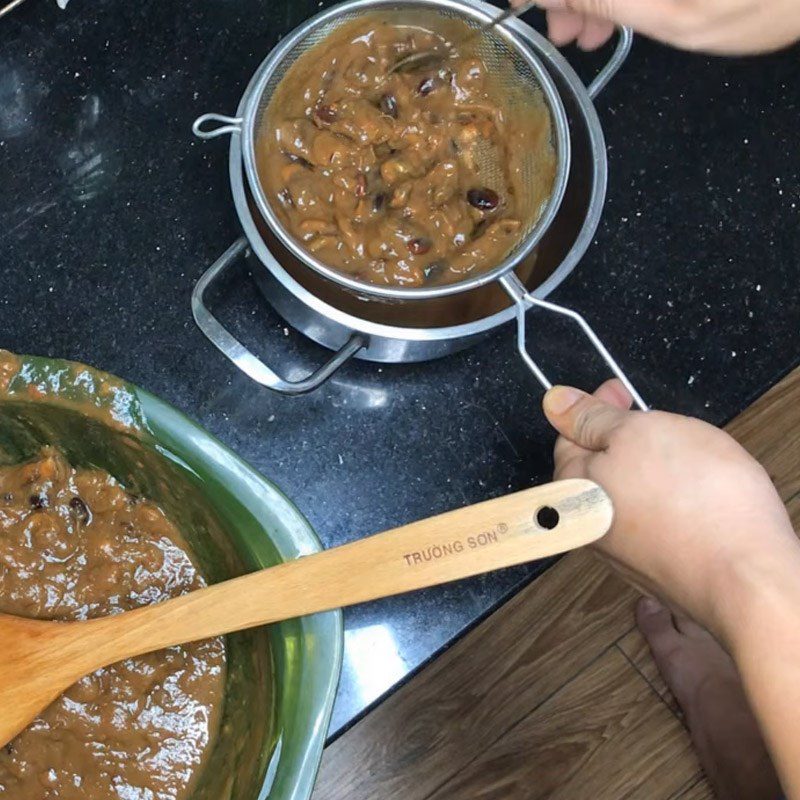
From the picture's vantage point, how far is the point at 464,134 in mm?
951

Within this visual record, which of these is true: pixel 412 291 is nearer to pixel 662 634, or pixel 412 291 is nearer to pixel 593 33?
pixel 593 33

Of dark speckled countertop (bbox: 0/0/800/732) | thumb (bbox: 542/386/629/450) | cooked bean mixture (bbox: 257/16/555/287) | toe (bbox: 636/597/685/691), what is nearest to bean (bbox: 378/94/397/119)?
cooked bean mixture (bbox: 257/16/555/287)

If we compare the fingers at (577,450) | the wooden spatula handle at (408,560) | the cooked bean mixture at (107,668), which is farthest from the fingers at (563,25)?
the cooked bean mixture at (107,668)

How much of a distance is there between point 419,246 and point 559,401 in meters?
0.22

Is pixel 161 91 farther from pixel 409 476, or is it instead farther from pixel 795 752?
pixel 795 752

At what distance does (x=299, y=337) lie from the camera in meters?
1.04

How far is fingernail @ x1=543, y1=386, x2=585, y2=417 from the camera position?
2.73ft

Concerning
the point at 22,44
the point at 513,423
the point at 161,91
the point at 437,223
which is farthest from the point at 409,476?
the point at 22,44

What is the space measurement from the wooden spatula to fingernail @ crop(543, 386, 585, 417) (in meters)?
0.17

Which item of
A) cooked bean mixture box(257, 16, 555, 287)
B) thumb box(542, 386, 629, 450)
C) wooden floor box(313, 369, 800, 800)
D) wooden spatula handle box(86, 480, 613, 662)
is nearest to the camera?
wooden spatula handle box(86, 480, 613, 662)

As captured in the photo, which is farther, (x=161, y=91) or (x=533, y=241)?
(x=161, y=91)

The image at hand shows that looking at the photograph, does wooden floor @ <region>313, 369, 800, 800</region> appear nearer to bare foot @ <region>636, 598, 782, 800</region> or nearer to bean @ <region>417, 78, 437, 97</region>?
bare foot @ <region>636, 598, 782, 800</region>

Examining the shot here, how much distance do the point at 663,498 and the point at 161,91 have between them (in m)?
0.73

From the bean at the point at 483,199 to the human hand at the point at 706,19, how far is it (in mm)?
183
